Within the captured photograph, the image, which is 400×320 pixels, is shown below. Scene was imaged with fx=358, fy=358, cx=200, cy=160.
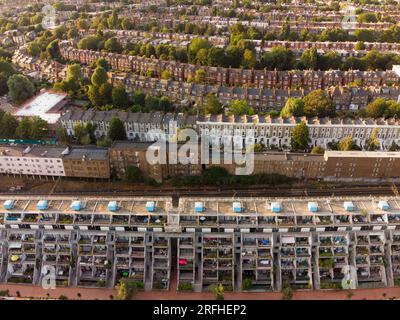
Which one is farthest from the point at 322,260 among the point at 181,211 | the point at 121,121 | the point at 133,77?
the point at 133,77

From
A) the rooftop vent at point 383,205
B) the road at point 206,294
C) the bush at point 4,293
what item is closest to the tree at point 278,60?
the rooftop vent at point 383,205

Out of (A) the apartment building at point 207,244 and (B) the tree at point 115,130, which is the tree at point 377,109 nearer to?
(A) the apartment building at point 207,244

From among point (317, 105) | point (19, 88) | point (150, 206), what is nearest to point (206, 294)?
point (150, 206)

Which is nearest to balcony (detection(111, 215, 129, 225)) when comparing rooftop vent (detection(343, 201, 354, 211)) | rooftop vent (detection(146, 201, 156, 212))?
rooftop vent (detection(146, 201, 156, 212))

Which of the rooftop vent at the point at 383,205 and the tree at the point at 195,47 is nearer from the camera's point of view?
the rooftop vent at the point at 383,205

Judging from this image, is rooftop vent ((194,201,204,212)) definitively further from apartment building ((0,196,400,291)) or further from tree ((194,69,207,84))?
tree ((194,69,207,84))

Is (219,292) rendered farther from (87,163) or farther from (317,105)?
(317,105)
